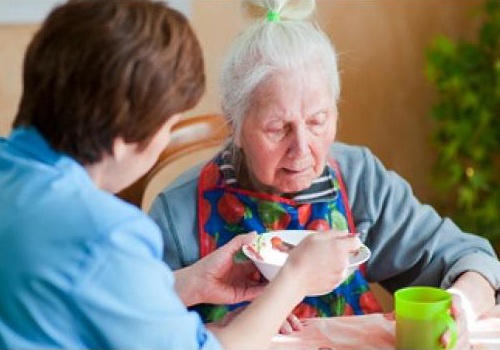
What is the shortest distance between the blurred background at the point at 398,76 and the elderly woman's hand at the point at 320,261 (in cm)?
137

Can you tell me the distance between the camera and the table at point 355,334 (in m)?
1.51

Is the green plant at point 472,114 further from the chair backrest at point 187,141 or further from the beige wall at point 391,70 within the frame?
the chair backrest at point 187,141

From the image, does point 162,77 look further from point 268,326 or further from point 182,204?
point 182,204

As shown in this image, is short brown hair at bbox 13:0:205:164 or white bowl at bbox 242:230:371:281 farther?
white bowl at bbox 242:230:371:281

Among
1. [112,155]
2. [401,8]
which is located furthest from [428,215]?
[401,8]

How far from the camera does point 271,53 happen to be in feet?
5.73

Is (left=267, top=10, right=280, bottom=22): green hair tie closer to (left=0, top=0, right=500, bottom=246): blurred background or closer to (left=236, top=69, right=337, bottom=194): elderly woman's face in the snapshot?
(left=236, top=69, right=337, bottom=194): elderly woman's face

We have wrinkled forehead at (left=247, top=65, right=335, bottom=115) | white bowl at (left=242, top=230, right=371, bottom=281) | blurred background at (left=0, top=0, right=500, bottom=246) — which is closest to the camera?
white bowl at (left=242, top=230, right=371, bottom=281)

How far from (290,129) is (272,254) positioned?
0.26 metres

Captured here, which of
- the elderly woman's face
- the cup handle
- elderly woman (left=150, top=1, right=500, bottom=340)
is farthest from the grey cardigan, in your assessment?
the cup handle

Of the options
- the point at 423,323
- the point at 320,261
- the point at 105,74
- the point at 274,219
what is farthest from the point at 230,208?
the point at 105,74

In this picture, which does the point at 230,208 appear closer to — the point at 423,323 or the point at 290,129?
the point at 290,129

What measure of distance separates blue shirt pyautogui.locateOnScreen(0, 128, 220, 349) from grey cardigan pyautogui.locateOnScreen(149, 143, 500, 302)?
66cm

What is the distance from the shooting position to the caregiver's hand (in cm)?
164
